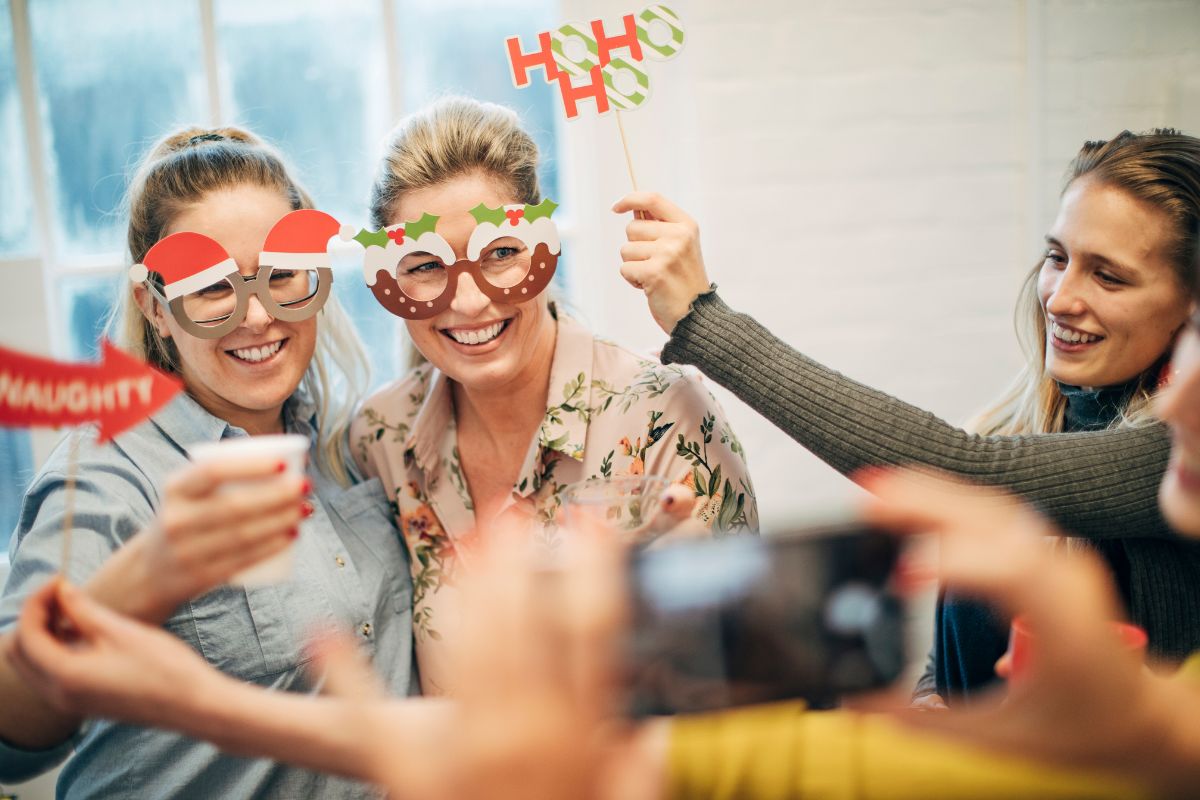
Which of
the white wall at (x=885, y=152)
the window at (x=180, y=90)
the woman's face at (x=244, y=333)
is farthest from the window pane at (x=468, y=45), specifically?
the woman's face at (x=244, y=333)

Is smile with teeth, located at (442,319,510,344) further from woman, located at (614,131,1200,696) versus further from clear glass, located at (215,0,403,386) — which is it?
clear glass, located at (215,0,403,386)

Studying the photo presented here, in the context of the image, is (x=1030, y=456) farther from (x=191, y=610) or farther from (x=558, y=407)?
(x=191, y=610)

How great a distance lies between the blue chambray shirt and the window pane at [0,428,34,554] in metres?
0.92

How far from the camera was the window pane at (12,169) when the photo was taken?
1885 millimetres

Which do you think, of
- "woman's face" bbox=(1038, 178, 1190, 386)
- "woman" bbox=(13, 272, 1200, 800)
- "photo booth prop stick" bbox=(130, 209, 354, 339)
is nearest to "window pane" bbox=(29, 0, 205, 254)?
"photo booth prop stick" bbox=(130, 209, 354, 339)

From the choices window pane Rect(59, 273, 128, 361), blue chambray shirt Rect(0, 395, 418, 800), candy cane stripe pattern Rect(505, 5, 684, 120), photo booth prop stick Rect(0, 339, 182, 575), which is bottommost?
blue chambray shirt Rect(0, 395, 418, 800)

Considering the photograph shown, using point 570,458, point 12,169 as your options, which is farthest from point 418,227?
point 12,169

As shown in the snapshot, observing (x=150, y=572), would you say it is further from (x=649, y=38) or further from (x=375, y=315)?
(x=375, y=315)

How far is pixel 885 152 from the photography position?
6.35ft

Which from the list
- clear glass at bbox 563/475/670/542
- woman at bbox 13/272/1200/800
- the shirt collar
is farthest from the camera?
the shirt collar

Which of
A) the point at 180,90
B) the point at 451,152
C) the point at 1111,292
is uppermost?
→ the point at 180,90

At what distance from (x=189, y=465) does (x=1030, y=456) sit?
3.01 ft

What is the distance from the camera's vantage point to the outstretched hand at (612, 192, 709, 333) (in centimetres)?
120

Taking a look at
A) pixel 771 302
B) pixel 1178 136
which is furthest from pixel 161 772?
pixel 1178 136
